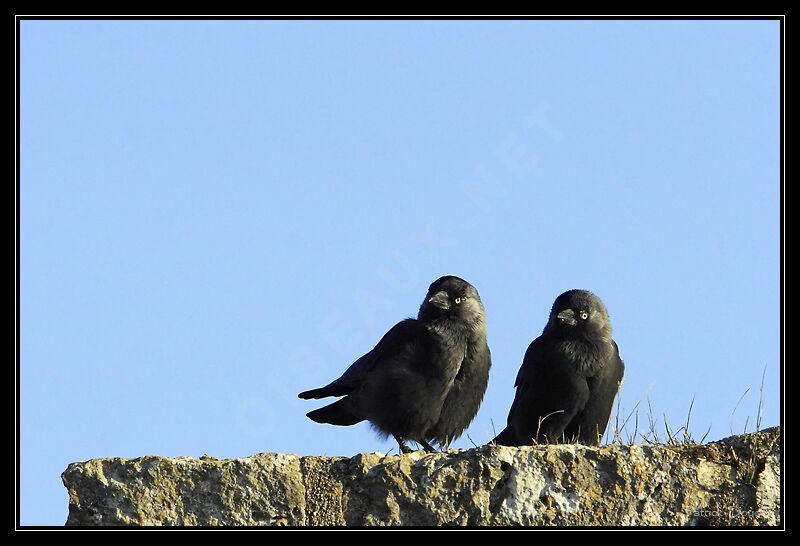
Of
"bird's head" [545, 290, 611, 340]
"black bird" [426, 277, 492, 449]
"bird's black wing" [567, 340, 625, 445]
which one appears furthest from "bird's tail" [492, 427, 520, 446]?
"bird's head" [545, 290, 611, 340]

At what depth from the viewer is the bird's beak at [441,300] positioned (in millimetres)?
8523

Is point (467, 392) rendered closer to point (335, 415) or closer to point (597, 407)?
point (597, 407)

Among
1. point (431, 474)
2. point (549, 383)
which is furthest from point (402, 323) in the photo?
point (431, 474)

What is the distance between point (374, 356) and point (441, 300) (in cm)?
76

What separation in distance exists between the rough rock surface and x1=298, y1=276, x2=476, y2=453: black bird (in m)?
2.94

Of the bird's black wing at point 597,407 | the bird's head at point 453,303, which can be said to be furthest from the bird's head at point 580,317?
the bird's head at point 453,303

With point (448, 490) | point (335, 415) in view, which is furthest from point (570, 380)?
point (448, 490)

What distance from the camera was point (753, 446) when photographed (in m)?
5.25

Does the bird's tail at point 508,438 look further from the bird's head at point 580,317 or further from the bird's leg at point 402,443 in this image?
the bird's head at point 580,317

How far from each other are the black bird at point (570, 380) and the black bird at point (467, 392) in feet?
1.41

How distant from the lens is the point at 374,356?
870 cm
